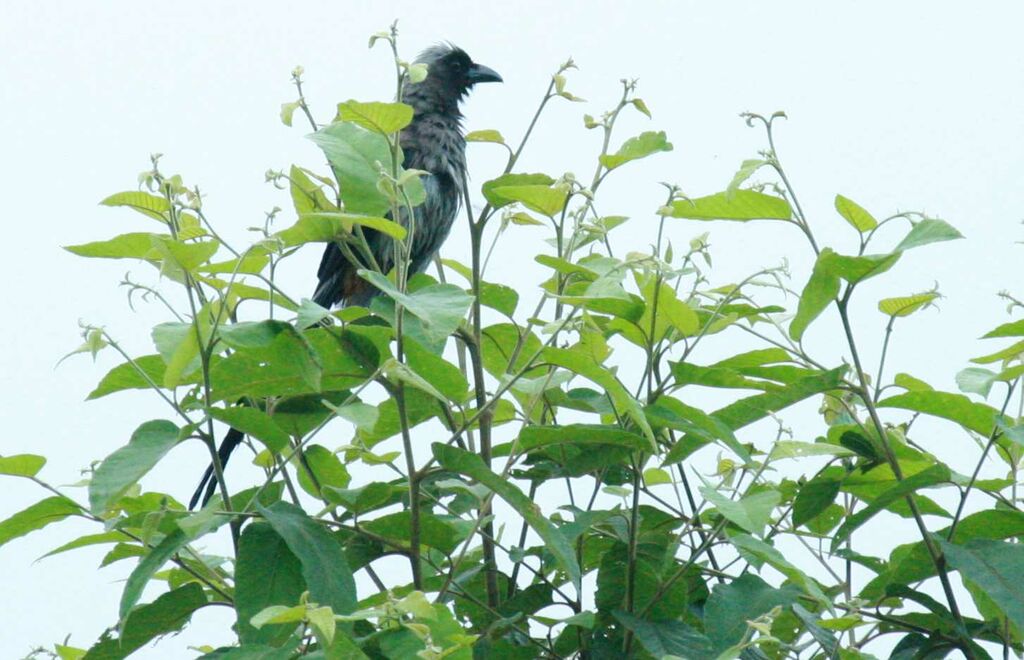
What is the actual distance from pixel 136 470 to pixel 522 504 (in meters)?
0.34

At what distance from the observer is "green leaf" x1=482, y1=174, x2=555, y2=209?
4.29 feet

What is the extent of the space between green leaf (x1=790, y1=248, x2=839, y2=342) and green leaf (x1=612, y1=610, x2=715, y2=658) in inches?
12.8

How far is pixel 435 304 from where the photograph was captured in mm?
1053

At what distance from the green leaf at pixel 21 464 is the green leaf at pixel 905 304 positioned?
2.94 ft

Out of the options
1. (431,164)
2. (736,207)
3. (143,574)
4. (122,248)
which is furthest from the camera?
(431,164)

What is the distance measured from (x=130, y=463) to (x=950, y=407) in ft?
2.71

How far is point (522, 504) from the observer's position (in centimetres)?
106

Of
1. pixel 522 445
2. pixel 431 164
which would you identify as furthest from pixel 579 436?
pixel 431 164

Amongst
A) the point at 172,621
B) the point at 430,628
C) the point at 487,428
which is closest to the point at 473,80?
the point at 487,428

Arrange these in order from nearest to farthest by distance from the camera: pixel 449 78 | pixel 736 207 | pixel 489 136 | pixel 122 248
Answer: pixel 122 248 < pixel 736 207 < pixel 489 136 < pixel 449 78

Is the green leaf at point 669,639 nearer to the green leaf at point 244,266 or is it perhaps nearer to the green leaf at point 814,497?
the green leaf at point 814,497

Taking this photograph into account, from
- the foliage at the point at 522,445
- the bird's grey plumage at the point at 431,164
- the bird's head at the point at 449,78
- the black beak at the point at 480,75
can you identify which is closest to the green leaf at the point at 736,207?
the foliage at the point at 522,445

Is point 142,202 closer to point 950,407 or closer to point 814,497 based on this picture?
point 814,497

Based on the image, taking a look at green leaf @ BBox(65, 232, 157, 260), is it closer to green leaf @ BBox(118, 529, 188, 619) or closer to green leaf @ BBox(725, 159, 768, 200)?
green leaf @ BBox(118, 529, 188, 619)
